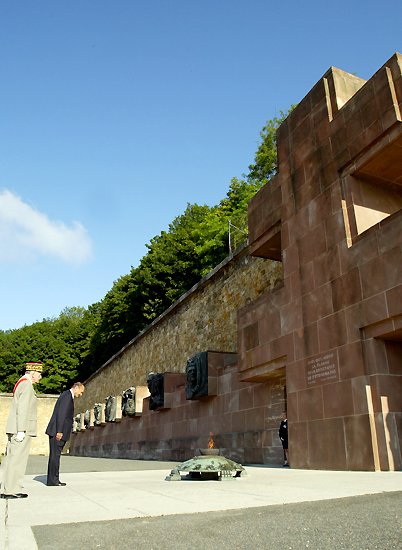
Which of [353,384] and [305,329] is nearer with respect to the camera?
[353,384]

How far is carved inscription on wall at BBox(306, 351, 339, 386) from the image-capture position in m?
8.86

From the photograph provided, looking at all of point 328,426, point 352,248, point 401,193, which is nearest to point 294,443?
point 328,426

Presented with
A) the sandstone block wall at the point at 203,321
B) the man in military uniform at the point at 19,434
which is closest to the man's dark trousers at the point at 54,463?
the man in military uniform at the point at 19,434

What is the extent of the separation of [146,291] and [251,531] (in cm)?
3386

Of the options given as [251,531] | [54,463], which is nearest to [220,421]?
[54,463]

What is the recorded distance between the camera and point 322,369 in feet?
30.0

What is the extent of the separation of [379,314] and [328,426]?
2.36 meters

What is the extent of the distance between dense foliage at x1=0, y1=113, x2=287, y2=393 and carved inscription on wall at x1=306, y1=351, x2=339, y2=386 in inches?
654

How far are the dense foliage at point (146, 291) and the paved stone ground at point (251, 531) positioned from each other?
22.4 m

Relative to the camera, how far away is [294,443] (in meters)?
9.62

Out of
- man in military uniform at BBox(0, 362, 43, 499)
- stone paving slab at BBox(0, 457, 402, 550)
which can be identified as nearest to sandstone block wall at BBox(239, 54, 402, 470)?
stone paving slab at BBox(0, 457, 402, 550)

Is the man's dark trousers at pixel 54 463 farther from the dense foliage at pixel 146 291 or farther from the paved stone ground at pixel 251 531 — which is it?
the dense foliage at pixel 146 291

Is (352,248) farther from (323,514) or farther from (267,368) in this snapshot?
(323,514)

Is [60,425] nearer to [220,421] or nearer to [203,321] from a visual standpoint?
[220,421]
